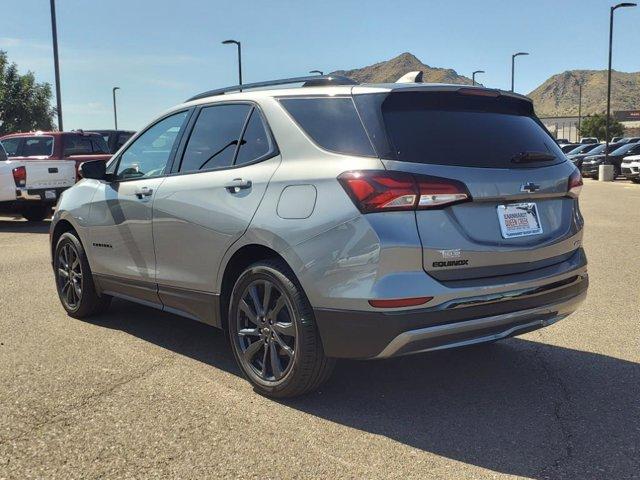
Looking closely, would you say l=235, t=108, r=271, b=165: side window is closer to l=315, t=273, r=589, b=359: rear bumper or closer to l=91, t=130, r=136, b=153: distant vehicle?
l=315, t=273, r=589, b=359: rear bumper

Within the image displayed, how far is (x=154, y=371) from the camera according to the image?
14.0ft

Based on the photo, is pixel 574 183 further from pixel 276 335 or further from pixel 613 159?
pixel 613 159

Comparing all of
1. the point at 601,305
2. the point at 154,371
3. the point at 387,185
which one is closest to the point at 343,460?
the point at 387,185

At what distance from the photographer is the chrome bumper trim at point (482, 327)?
3.16 meters

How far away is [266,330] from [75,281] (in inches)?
102

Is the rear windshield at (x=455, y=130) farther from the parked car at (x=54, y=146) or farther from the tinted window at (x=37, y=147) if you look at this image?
the tinted window at (x=37, y=147)

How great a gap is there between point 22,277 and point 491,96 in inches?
242

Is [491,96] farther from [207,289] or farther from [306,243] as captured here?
[207,289]

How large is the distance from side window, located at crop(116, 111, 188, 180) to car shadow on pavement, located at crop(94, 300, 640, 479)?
1334 millimetres

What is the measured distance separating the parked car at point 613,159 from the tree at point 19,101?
33.0 m

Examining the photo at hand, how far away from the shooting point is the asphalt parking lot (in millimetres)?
2996

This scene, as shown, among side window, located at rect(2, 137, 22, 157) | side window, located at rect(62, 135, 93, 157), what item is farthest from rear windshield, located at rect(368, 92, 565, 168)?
side window, located at rect(2, 137, 22, 157)

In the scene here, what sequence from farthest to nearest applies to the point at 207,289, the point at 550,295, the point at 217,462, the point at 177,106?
the point at 177,106 < the point at 207,289 < the point at 550,295 < the point at 217,462

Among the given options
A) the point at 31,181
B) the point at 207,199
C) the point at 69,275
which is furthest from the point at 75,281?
the point at 31,181
